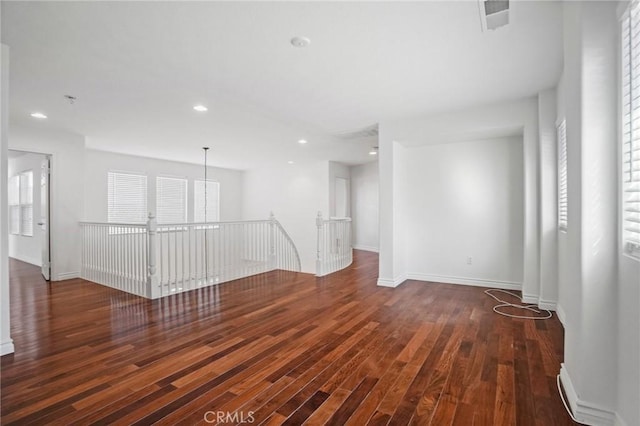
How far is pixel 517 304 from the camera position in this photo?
148 inches

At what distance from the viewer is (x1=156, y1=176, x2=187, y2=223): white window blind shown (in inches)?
315

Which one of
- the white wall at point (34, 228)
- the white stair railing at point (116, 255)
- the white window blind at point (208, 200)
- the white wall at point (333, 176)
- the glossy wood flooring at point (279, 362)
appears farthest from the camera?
the white window blind at point (208, 200)

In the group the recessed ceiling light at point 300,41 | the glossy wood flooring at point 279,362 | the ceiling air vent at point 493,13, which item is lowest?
the glossy wood flooring at point 279,362

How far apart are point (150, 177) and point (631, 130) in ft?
28.2

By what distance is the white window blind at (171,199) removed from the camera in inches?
315

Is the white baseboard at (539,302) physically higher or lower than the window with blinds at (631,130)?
lower

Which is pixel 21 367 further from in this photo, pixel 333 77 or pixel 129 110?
pixel 333 77

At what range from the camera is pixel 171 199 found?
826cm

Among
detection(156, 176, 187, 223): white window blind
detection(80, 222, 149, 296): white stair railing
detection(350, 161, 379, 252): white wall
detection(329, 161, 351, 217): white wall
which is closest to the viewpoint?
detection(80, 222, 149, 296): white stair railing

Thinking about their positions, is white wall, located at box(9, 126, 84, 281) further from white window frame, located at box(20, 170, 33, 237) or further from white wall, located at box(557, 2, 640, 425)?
white wall, located at box(557, 2, 640, 425)

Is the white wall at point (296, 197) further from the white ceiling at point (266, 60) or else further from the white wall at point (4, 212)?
the white wall at point (4, 212)

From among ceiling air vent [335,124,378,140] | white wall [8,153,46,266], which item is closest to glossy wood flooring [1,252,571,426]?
ceiling air vent [335,124,378,140]

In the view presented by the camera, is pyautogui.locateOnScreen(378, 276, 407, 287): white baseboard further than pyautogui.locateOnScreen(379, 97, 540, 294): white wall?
Yes

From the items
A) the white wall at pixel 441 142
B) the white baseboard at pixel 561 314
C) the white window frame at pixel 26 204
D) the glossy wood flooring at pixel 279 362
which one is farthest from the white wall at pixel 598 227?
the white window frame at pixel 26 204
